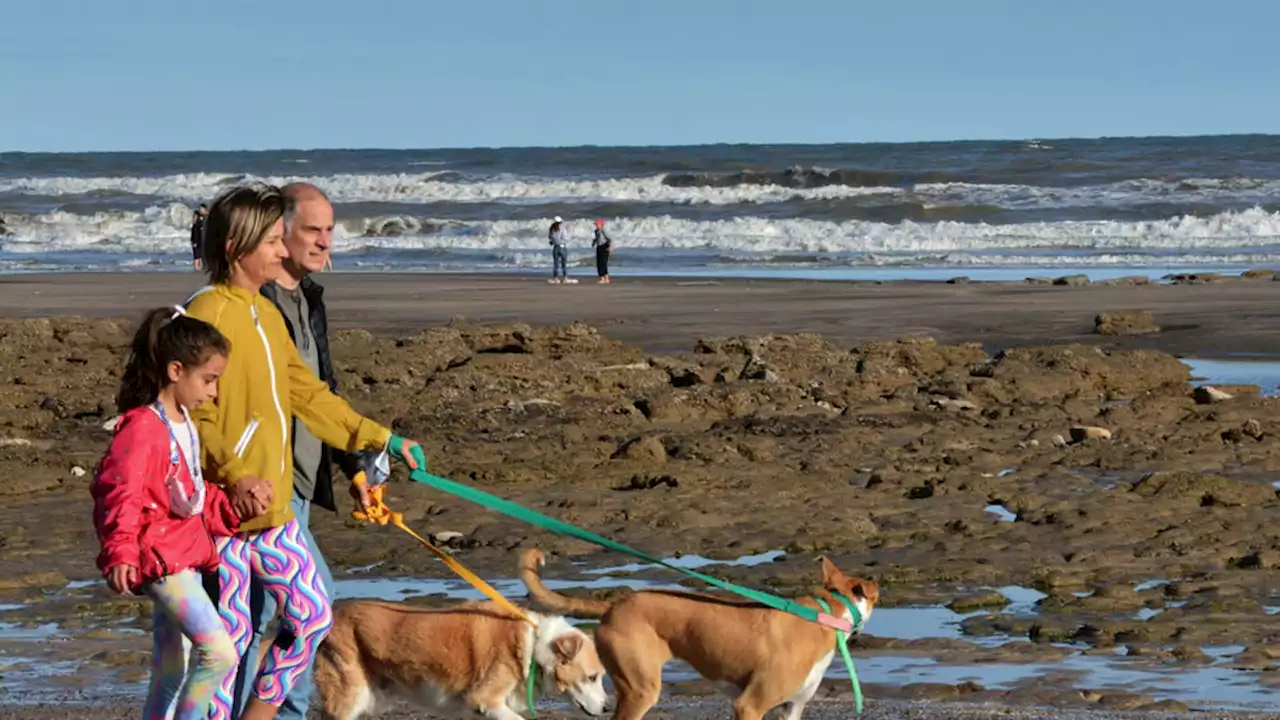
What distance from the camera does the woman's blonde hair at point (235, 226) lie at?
5.19m

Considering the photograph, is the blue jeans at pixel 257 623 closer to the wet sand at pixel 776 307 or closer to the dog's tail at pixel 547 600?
the dog's tail at pixel 547 600

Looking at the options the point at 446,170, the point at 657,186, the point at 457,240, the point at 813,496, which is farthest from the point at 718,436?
the point at 446,170

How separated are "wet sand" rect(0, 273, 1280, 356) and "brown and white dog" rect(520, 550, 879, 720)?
1263cm

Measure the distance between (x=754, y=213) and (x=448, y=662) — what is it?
45.8 metres

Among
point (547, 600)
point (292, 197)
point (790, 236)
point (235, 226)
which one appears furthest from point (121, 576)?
point (790, 236)

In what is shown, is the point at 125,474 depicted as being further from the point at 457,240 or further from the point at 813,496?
the point at 457,240

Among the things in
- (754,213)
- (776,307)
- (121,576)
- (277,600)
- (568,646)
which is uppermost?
(121,576)

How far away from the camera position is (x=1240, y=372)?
56.0 feet

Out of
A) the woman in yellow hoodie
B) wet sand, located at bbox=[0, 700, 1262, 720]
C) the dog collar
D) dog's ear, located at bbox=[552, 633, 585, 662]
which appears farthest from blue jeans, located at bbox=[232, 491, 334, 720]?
the dog collar

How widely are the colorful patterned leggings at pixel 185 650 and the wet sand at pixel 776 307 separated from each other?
46.2ft

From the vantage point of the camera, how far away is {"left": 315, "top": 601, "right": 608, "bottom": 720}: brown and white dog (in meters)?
6.13

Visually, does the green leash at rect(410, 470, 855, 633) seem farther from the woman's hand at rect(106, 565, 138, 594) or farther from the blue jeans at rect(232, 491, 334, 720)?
the woman's hand at rect(106, 565, 138, 594)

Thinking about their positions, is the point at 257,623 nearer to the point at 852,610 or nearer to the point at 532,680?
the point at 532,680

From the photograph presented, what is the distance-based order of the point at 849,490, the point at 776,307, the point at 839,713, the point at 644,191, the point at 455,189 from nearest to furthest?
the point at 839,713 < the point at 849,490 < the point at 776,307 < the point at 644,191 < the point at 455,189
